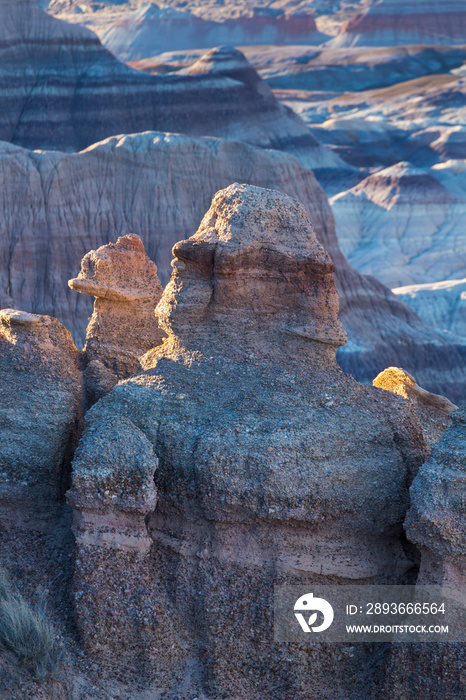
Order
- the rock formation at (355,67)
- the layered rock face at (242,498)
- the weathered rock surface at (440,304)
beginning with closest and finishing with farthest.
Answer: the layered rock face at (242,498)
the weathered rock surface at (440,304)
the rock formation at (355,67)

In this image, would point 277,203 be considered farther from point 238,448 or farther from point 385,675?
point 385,675

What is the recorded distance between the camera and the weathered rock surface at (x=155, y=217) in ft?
86.2

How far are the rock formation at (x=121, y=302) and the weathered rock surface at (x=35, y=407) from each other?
677 millimetres

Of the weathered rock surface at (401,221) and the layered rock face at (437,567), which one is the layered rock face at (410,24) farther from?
the layered rock face at (437,567)

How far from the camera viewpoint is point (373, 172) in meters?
53.5

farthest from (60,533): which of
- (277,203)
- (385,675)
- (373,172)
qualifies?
(373,172)

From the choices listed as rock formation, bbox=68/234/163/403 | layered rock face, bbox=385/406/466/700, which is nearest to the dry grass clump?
layered rock face, bbox=385/406/466/700

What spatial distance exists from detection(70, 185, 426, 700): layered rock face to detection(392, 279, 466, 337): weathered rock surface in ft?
90.8

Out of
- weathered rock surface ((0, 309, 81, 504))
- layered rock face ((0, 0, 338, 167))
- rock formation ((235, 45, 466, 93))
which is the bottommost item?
weathered rock surface ((0, 309, 81, 504))

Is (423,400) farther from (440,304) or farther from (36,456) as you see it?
(440,304)

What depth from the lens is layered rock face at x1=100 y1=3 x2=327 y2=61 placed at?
94.1 meters

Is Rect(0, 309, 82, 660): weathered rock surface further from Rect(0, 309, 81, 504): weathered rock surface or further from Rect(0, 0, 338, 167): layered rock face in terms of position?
Rect(0, 0, 338, 167): layered rock face

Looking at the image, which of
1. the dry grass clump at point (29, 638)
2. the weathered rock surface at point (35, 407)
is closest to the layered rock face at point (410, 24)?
the weathered rock surface at point (35, 407)

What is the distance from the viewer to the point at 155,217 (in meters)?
28.3
